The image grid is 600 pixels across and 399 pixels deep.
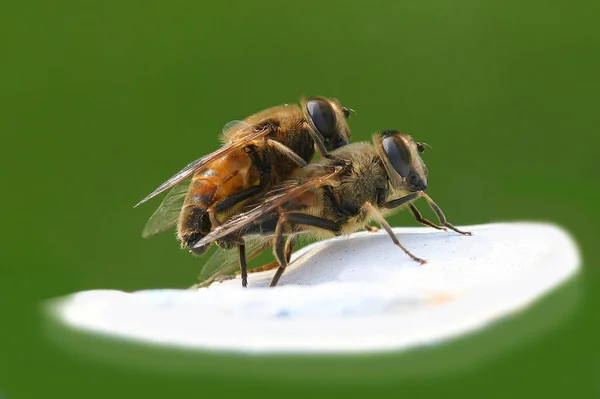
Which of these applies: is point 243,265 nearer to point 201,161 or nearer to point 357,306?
point 201,161

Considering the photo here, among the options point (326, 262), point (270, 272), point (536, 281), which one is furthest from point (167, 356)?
point (270, 272)

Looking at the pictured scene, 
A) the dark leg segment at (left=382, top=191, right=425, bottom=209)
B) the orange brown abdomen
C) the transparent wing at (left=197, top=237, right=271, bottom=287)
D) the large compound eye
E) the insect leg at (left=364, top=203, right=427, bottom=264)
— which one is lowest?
the transparent wing at (left=197, top=237, right=271, bottom=287)

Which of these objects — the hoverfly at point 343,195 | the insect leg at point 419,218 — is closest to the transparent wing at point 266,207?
the hoverfly at point 343,195

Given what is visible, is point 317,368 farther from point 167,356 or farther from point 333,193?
point 333,193

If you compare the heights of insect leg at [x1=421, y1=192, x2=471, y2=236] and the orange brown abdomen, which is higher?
the orange brown abdomen

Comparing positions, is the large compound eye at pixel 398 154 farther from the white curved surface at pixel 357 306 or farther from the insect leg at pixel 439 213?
the white curved surface at pixel 357 306

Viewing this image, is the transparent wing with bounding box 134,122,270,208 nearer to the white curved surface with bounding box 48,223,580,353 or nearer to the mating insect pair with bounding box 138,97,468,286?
the mating insect pair with bounding box 138,97,468,286

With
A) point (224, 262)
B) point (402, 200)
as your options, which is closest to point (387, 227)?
point (402, 200)

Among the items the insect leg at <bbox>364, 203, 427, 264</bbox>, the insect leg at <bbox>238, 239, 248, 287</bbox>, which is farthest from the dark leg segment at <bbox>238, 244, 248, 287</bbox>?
the insect leg at <bbox>364, 203, 427, 264</bbox>
